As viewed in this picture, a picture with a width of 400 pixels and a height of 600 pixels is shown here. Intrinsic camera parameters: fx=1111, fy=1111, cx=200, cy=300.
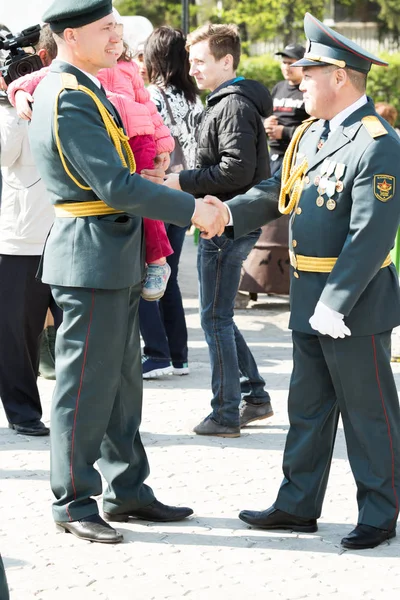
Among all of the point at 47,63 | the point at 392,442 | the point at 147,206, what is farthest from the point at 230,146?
the point at 392,442

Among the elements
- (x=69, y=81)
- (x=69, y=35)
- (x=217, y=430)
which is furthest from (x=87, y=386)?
(x=217, y=430)

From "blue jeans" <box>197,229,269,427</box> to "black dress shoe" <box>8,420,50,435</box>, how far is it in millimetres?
843

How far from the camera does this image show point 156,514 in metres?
4.28

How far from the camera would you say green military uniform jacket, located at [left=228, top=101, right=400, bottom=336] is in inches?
149

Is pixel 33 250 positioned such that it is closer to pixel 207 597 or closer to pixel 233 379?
pixel 233 379

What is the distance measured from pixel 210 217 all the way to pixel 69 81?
71 cm

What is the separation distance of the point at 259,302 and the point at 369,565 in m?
5.73

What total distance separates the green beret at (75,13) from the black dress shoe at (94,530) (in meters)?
1.78

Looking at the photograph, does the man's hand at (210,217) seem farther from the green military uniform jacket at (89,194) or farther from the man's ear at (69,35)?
the man's ear at (69,35)

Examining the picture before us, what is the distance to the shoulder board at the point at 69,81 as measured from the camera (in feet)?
12.5

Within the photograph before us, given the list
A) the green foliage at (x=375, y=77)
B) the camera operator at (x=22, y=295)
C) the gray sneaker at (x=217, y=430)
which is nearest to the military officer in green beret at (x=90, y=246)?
the gray sneaker at (x=217, y=430)

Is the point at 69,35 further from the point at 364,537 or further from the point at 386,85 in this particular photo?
the point at 386,85

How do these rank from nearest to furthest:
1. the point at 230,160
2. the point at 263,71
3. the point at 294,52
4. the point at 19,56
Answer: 1. the point at 19,56
2. the point at 230,160
3. the point at 294,52
4. the point at 263,71

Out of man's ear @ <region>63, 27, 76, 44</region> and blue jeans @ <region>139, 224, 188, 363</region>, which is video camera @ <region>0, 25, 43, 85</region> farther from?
blue jeans @ <region>139, 224, 188, 363</region>
